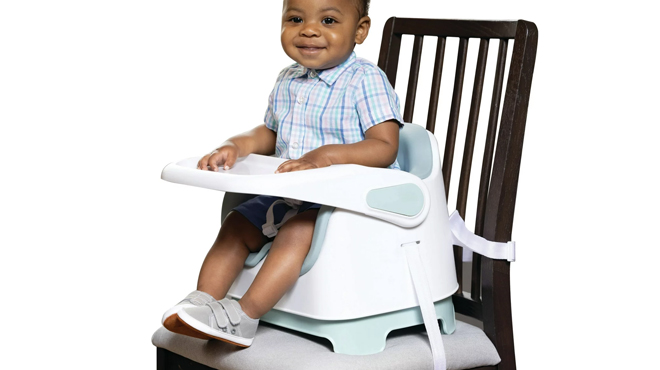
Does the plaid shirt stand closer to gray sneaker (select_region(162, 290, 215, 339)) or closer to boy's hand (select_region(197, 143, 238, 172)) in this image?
boy's hand (select_region(197, 143, 238, 172))

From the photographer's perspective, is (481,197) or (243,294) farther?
(481,197)

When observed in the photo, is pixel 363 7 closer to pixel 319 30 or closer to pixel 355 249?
pixel 319 30

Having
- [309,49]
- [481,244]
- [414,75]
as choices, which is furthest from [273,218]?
[414,75]

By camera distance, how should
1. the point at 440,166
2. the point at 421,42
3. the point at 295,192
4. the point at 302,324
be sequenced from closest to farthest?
the point at 295,192
the point at 302,324
the point at 440,166
the point at 421,42

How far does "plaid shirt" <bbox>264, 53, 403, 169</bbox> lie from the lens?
2221mm

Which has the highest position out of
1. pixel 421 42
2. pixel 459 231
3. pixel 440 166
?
pixel 421 42

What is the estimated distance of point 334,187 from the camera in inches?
79.6

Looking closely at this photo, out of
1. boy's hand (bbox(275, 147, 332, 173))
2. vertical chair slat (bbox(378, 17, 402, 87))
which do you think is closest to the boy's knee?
boy's hand (bbox(275, 147, 332, 173))

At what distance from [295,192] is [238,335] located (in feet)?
1.11

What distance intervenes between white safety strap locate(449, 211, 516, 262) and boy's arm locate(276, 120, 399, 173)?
0.92ft

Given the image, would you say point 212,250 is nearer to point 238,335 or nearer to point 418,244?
point 238,335

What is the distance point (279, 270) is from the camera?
2.06 metres

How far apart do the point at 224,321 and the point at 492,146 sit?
0.77 meters

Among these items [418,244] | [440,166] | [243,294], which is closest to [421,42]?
[440,166]
